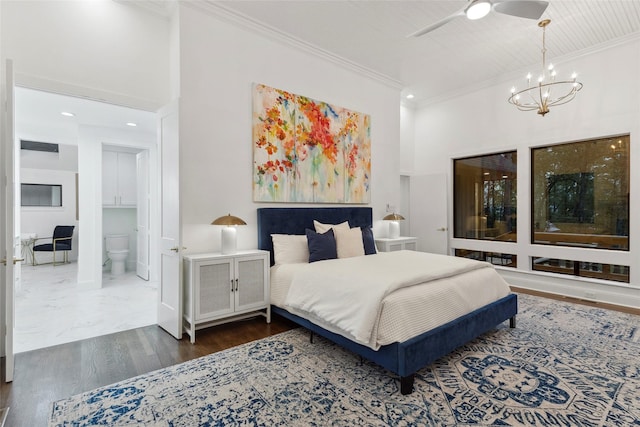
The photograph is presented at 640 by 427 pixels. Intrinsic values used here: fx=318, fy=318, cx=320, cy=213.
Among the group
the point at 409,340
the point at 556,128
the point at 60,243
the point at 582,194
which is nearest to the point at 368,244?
the point at 409,340

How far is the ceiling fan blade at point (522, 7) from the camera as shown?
102 inches

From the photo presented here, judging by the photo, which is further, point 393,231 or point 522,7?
point 393,231

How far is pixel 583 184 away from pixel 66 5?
6.48 meters

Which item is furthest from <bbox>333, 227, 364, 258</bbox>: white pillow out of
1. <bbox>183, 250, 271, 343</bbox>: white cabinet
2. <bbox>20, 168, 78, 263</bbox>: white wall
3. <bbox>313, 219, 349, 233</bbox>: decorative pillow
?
<bbox>20, 168, 78, 263</bbox>: white wall

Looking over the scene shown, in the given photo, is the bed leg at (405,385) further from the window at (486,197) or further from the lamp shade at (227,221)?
the window at (486,197)

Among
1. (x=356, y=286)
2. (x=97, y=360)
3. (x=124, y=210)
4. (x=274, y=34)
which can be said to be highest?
(x=274, y=34)

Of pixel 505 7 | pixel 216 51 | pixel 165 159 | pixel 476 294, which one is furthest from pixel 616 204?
pixel 165 159

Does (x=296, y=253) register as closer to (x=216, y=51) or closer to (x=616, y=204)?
(x=216, y=51)

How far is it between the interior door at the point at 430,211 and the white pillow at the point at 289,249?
3.30m

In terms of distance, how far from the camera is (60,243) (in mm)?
7328

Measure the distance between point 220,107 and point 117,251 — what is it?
3.96m

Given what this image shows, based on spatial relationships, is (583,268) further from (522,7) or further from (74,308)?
(74,308)

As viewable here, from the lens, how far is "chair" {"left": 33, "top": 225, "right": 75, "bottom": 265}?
274 inches

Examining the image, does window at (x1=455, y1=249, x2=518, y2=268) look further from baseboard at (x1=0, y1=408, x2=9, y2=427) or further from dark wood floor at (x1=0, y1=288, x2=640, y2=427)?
baseboard at (x1=0, y1=408, x2=9, y2=427)
